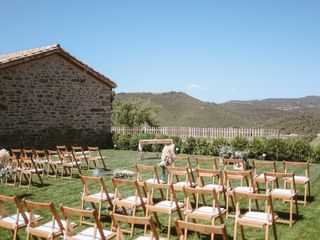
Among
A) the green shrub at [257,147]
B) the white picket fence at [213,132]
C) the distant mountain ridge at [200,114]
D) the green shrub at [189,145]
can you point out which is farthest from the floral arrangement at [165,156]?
the distant mountain ridge at [200,114]

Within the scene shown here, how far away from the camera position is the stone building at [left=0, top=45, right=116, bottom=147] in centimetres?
1744

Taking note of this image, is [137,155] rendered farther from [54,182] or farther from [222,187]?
[222,187]

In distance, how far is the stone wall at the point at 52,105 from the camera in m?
17.5

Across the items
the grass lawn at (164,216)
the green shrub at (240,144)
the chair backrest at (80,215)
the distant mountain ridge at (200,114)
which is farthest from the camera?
the distant mountain ridge at (200,114)

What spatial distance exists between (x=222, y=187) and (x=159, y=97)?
76.5 metres

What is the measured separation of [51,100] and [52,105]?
270mm

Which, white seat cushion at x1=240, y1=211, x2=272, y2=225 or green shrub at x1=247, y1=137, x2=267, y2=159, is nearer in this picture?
white seat cushion at x1=240, y1=211, x2=272, y2=225

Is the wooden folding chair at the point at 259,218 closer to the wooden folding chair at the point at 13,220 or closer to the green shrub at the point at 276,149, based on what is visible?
the wooden folding chair at the point at 13,220

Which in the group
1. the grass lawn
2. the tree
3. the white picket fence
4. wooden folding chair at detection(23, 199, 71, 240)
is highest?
the tree

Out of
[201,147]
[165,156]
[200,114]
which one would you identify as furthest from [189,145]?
[200,114]

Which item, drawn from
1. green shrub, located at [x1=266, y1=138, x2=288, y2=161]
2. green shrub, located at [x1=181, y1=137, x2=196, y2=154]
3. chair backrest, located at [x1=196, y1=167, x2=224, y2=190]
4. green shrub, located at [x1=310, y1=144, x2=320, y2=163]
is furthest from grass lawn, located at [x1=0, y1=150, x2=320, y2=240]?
green shrub, located at [x1=181, y1=137, x2=196, y2=154]

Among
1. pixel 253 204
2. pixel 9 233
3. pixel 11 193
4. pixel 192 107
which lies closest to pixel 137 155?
pixel 11 193

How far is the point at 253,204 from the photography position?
8.28m

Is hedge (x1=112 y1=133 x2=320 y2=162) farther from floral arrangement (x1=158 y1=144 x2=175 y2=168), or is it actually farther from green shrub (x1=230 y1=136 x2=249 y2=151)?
floral arrangement (x1=158 y1=144 x2=175 y2=168)
